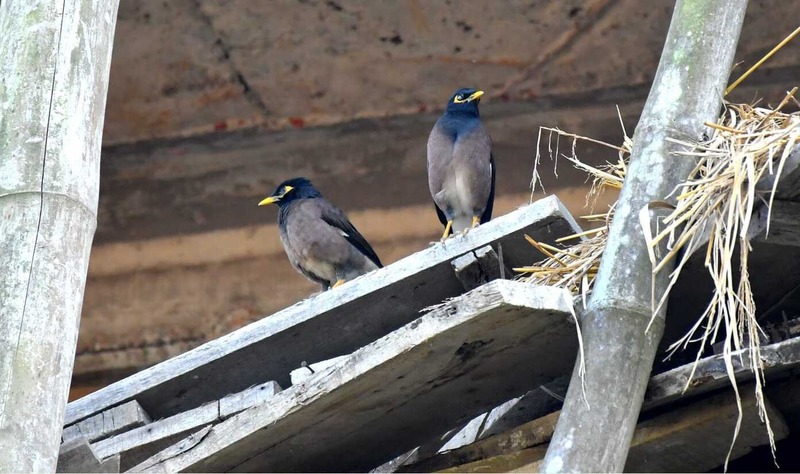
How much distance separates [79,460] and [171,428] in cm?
58

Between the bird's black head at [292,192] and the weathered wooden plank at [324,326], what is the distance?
2.51 metres

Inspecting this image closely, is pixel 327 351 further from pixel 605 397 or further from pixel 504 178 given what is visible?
pixel 504 178

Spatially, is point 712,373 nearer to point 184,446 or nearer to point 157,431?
point 184,446

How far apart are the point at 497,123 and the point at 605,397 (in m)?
5.16

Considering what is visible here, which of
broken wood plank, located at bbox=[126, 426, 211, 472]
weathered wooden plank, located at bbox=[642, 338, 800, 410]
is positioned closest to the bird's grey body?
broken wood plank, located at bbox=[126, 426, 211, 472]

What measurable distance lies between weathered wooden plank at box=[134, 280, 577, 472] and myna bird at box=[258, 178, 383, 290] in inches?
105

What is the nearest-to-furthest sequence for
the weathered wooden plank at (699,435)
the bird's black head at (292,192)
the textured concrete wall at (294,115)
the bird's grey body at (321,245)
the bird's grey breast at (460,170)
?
the weathered wooden plank at (699,435), the bird's grey breast at (460,170), the bird's grey body at (321,245), the bird's black head at (292,192), the textured concrete wall at (294,115)

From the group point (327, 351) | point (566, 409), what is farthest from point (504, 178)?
point (566, 409)

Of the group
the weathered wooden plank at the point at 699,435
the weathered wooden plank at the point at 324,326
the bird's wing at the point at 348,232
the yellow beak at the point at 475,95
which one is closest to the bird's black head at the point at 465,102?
the yellow beak at the point at 475,95

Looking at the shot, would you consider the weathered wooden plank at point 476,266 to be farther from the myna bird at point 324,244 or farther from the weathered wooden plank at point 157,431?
the myna bird at point 324,244

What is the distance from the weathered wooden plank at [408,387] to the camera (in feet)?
14.8

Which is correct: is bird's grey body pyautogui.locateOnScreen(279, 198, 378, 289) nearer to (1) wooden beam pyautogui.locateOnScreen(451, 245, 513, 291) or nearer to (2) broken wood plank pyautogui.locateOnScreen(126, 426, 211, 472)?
(1) wooden beam pyautogui.locateOnScreen(451, 245, 513, 291)

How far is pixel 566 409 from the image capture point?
431 cm

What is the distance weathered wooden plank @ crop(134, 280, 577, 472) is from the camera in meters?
4.52
